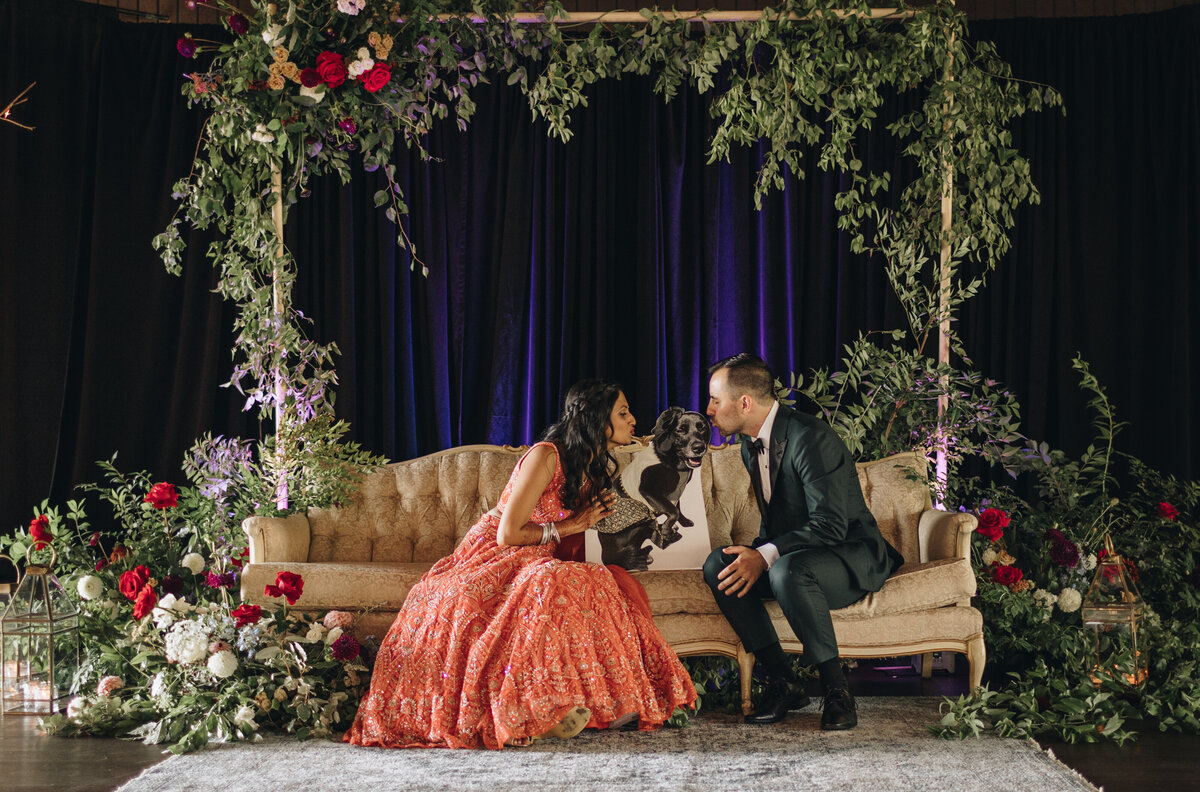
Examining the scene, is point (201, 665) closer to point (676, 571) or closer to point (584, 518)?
point (584, 518)

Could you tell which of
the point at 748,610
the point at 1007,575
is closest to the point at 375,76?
the point at 748,610

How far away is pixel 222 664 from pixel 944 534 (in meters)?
2.39

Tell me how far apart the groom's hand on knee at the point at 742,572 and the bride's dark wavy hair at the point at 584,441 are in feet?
1.60

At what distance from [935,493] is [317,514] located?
243cm

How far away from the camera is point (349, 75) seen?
390 cm

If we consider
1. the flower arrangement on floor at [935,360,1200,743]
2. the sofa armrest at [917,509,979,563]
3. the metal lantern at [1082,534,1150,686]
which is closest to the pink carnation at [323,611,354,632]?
the flower arrangement on floor at [935,360,1200,743]

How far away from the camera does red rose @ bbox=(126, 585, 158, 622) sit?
3.22 metres

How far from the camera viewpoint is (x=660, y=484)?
12.8ft

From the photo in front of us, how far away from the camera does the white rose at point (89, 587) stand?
A: 3375mm

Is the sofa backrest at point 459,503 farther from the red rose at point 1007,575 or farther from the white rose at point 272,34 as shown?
the white rose at point 272,34

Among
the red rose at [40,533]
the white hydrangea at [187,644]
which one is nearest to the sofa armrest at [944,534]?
the white hydrangea at [187,644]

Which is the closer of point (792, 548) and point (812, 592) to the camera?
point (812, 592)

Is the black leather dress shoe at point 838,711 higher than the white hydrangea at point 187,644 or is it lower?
lower

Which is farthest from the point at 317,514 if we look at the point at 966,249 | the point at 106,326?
the point at 966,249
